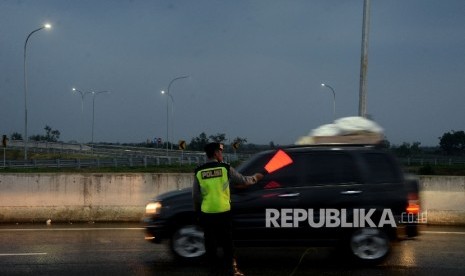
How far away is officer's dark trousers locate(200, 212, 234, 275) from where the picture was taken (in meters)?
6.48

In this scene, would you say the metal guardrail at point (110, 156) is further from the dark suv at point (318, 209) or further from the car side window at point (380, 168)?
the car side window at point (380, 168)

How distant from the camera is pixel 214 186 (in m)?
6.47

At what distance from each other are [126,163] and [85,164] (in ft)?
11.2

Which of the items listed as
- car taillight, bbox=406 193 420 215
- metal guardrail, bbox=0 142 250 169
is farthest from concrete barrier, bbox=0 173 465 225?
metal guardrail, bbox=0 142 250 169

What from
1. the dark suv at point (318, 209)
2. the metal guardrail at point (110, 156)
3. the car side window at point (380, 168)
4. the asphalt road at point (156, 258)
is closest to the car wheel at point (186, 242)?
the dark suv at point (318, 209)

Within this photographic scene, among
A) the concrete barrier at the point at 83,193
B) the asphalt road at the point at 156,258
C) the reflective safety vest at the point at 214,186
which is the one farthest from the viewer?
the concrete barrier at the point at 83,193

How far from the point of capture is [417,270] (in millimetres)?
8016

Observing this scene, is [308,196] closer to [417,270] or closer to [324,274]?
[324,274]

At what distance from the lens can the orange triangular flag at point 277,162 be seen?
8406 mm

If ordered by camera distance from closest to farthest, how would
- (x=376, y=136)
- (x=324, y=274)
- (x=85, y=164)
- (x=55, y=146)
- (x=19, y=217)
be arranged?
(x=324, y=274) → (x=376, y=136) → (x=19, y=217) → (x=85, y=164) → (x=55, y=146)

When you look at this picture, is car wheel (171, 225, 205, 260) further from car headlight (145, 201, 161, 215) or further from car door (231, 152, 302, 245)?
car door (231, 152, 302, 245)

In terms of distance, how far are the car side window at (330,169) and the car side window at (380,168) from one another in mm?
196

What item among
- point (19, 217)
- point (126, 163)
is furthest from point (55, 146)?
point (19, 217)
